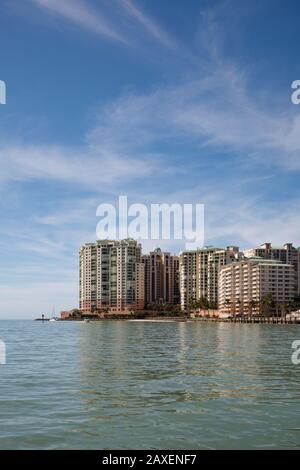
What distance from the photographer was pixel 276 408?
23.9 m

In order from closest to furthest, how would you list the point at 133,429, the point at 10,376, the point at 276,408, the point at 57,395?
the point at 133,429, the point at 276,408, the point at 57,395, the point at 10,376

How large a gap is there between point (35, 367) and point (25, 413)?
19085 mm

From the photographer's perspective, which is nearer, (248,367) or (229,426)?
(229,426)

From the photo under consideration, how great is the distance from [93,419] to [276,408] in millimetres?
8067

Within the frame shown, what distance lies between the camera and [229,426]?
2030 centimetres

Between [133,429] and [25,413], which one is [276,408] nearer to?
[133,429]

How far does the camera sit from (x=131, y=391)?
28.5 m

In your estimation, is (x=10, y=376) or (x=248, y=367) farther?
(x=248, y=367)

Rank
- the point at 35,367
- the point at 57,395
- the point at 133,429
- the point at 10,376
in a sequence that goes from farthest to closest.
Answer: the point at 35,367 < the point at 10,376 < the point at 57,395 < the point at 133,429
